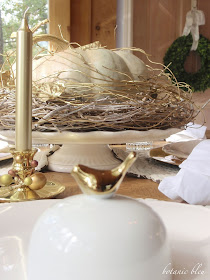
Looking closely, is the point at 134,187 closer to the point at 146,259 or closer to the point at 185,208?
the point at 185,208

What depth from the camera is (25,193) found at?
0.50 m

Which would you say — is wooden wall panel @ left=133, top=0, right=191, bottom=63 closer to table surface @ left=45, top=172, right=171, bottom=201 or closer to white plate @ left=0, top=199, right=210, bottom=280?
table surface @ left=45, top=172, right=171, bottom=201

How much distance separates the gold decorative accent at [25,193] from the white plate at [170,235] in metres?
0.14

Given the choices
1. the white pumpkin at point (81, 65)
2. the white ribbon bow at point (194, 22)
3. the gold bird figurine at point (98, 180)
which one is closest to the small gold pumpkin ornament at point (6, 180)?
the white pumpkin at point (81, 65)

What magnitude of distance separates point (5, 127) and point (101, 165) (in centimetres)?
20

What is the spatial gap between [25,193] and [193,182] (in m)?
0.23

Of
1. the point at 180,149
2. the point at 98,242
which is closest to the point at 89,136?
the point at 180,149

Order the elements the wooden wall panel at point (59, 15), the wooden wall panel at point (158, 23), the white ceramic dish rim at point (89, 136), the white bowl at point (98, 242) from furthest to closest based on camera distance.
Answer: the wooden wall panel at point (158, 23) < the wooden wall panel at point (59, 15) < the white ceramic dish rim at point (89, 136) < the white bowl at point (98, 242)

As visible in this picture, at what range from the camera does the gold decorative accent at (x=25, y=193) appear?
19.1 inches

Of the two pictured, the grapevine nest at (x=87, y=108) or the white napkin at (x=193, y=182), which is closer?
the white napkin at (x=193, y=182)

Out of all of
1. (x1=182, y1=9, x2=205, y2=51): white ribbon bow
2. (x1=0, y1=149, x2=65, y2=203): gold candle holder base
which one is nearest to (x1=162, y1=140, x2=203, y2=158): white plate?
(x1=0, y1=149, x2=65, y2=203): gold candle holder base

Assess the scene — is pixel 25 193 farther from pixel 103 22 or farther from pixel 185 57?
pixel 185 57

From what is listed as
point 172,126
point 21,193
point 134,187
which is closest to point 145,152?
point 172,126

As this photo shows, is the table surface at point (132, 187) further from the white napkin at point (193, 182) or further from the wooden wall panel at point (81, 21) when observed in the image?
the wooden wall panel at point (81, 21)
